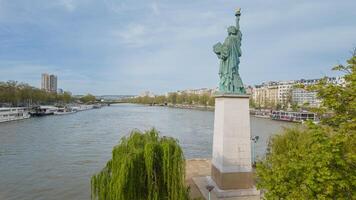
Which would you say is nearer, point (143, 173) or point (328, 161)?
point (328, 161)

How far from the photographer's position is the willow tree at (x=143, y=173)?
25.7ft

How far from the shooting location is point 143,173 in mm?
8188

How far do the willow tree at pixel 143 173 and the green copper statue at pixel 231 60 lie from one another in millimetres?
4277

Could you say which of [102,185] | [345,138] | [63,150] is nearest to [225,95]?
[102,185]

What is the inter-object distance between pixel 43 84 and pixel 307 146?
19745cm

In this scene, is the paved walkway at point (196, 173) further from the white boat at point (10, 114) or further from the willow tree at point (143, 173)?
the white boat at point (10, 114)

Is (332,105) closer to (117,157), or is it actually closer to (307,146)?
Answer: (307,146)

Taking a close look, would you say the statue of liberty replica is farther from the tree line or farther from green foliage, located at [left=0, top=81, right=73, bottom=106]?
the tree line

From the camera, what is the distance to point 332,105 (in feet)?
14.7

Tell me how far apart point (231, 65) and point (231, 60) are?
19cm

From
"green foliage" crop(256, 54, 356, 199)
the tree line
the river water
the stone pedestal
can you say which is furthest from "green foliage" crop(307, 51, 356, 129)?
the tree line

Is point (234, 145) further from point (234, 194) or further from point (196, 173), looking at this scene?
point (196, 173)

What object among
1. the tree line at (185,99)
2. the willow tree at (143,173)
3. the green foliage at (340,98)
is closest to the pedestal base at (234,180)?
the willow tree at (143,173)

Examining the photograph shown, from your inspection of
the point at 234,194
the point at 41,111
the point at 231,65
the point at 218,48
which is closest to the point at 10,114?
the point at 41,111
